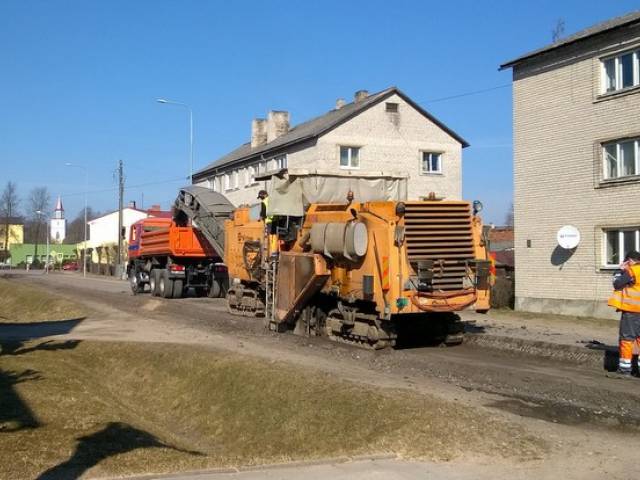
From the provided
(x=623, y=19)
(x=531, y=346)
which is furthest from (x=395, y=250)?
(x=623, y=19)

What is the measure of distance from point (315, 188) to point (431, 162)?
102 ft

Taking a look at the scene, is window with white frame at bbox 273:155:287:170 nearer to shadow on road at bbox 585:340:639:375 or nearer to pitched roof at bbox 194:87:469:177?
pitched roof at bbox 194:87:469:177

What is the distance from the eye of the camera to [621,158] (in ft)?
64.5

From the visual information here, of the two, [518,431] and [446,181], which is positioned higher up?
[446,181]

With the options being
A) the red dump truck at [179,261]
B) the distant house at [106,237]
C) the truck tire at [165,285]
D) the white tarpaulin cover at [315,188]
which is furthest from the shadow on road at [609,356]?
the distant house at [106,237]

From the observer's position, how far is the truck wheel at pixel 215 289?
26.8 meters

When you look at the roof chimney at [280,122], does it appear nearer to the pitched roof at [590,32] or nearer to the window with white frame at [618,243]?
the pitched roof at [590,32]

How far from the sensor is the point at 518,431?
22.2 ft

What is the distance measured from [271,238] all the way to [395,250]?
4450mm

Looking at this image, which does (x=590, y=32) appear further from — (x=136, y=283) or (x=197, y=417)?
(x=136, y=283)

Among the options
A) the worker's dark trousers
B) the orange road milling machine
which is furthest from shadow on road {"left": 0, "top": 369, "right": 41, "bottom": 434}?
the worker's dark trousers

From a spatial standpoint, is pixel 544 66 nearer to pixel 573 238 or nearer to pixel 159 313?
pixel 573 238

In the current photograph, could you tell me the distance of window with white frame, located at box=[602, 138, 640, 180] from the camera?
63.1 feet

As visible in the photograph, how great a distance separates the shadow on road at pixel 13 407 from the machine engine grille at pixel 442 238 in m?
6.39
